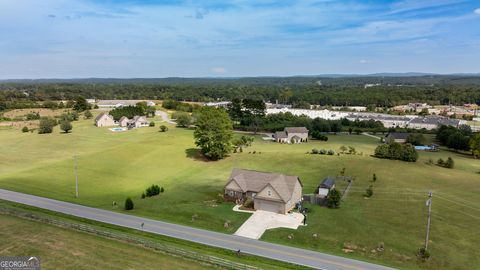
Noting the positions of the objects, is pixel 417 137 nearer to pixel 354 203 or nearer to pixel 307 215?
pixel 354 203

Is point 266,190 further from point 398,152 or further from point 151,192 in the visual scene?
point 398,152

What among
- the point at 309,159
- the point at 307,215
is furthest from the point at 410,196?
the point at 309,159

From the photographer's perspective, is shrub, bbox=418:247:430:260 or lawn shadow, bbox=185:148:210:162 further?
lawn shadow, bbox=185:148:210:162

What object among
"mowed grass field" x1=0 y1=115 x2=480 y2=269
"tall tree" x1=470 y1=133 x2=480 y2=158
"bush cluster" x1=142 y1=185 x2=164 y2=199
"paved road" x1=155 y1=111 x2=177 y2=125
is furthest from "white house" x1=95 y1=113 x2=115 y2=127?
"tall tree" x1=470 y1=133 x2=480 y2=158

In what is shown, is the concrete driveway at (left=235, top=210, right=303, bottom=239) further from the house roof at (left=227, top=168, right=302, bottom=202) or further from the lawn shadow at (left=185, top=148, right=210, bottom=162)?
the lawn shadow at (left=185, top=148, right=210, bottom=162)

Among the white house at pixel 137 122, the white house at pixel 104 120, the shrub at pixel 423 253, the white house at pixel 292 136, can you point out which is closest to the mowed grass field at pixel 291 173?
the shrub at pixel 423 253

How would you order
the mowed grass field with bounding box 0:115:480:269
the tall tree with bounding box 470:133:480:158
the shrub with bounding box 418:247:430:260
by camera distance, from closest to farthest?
the shrub with bounding box 418:247:430:260
the mowed grass field with bounding box 0:115:480:269
the tall tree with bounding box 470:133:480:158

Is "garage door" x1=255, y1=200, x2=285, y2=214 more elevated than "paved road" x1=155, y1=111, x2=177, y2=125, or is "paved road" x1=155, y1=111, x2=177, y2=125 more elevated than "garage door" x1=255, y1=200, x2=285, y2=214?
"paved road" x1=155, y1=111, x2=177, y2=125

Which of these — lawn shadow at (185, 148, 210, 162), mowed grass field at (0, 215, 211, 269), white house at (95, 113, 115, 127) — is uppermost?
A: white house at (95, 113, 115, 127)
